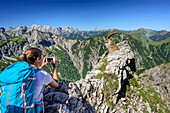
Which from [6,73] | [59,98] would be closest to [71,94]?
[59,98]

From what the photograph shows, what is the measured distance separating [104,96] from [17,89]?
9.49m

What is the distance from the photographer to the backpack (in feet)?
11.6

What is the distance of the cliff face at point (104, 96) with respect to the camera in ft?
28.0

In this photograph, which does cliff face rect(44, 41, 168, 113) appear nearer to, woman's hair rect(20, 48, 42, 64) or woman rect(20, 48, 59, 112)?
woman rect(20, 48, 59, 112)

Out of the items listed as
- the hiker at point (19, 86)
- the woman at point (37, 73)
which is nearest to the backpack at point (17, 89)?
the hiker at point (19, 86)

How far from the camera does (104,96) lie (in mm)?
11445

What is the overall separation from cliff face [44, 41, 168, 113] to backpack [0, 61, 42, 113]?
4.20 metres

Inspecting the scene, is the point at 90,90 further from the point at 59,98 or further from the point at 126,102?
the point at 126,102

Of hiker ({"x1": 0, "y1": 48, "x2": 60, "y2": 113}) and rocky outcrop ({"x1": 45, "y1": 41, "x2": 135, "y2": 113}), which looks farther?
rocky outcrop ({"x1": 45, "y1": 41, "x2": 135, "y2": 113})

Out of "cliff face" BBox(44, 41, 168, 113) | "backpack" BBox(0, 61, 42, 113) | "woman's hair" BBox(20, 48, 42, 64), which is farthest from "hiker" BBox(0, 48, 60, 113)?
"cliff face" BBox(44, 41, 168, 113)

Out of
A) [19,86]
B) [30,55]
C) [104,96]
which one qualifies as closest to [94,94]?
[104,96]

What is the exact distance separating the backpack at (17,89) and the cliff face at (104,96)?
4.20m

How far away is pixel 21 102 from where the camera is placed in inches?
142

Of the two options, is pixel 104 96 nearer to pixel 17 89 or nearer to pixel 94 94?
pixel 94 94
